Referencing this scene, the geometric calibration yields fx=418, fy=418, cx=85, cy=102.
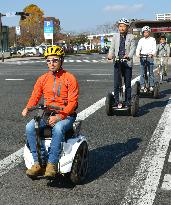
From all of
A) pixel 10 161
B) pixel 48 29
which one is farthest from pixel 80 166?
pixel 48 29

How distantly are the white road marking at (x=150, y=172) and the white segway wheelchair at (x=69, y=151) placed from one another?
1.98ft

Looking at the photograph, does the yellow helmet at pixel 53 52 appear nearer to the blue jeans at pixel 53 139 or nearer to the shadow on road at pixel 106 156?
the blue jeans at pixel 53 139

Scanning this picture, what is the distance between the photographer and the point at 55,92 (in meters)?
4.94

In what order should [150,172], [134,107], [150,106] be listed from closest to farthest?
[150,172] < [134,107] < [150,106]

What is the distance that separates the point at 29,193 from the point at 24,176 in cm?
58

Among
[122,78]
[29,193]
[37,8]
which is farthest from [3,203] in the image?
[37,8]

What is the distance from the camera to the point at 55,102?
16.3 ft

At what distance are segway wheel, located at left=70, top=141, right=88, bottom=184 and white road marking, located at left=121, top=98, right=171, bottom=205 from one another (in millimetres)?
563

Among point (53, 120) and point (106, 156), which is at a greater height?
point (53, 120)

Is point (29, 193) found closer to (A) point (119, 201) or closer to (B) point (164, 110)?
(A) point (119, 201)

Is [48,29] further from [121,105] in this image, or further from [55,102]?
[55,102]

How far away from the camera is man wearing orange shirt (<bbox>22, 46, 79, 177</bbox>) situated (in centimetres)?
454

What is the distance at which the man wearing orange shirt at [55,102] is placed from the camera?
4.54 meters

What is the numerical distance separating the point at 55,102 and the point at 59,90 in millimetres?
163
